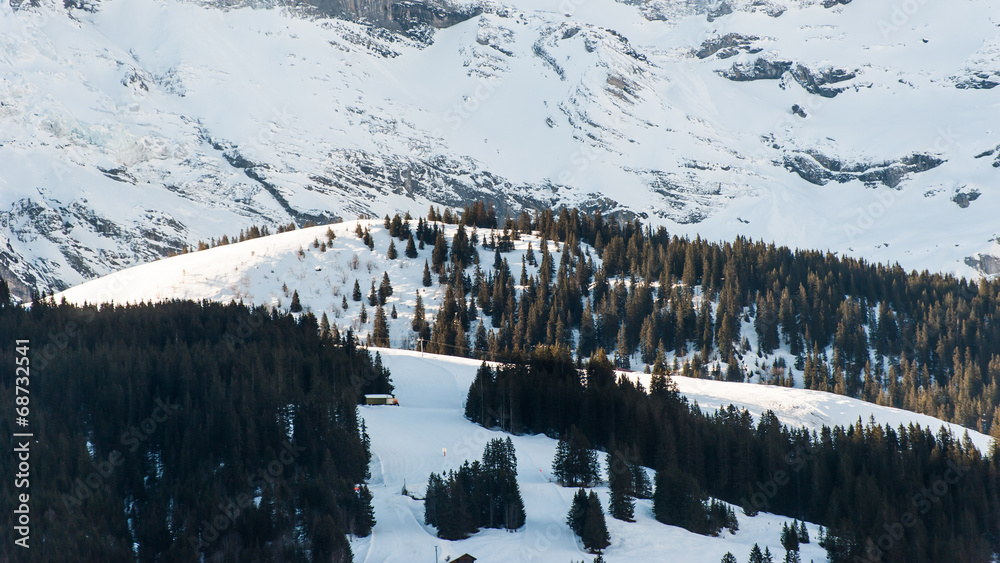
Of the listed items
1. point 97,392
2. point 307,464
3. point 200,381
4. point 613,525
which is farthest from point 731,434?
point 97,392

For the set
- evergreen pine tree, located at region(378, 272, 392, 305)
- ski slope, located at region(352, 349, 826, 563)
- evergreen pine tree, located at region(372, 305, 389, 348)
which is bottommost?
ski slope, located at region(352, 349, 826, 563)

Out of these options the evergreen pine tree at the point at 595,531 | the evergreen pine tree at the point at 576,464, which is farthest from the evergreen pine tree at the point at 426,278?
the evergreen pine tree at the point at 595,531

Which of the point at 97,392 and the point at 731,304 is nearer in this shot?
the point at 97,392

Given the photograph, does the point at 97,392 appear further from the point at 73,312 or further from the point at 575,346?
the point at 575,346

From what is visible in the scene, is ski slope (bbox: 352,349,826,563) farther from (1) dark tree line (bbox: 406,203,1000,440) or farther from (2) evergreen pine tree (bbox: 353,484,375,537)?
(1) dark tree line (bbox: 406,203,1000,440)

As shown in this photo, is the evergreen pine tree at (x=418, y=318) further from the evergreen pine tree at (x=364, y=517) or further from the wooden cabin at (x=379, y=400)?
the evergreen pine tree at (x=364, y=517)

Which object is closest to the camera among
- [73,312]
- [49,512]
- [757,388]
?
[49,512]

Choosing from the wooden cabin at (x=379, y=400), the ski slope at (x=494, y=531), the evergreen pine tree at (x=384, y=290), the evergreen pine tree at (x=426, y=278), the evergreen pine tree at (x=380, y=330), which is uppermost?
the evergreen pine tree at (x=426, y=278)

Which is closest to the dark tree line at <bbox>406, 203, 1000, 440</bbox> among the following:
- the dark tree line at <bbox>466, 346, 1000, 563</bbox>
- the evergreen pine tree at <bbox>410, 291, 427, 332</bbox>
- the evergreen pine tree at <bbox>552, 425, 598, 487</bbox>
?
the evergreen pine tree at <bbox>410, 291, 427, 332</bbox>

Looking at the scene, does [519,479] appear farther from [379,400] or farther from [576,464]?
[379,400]
